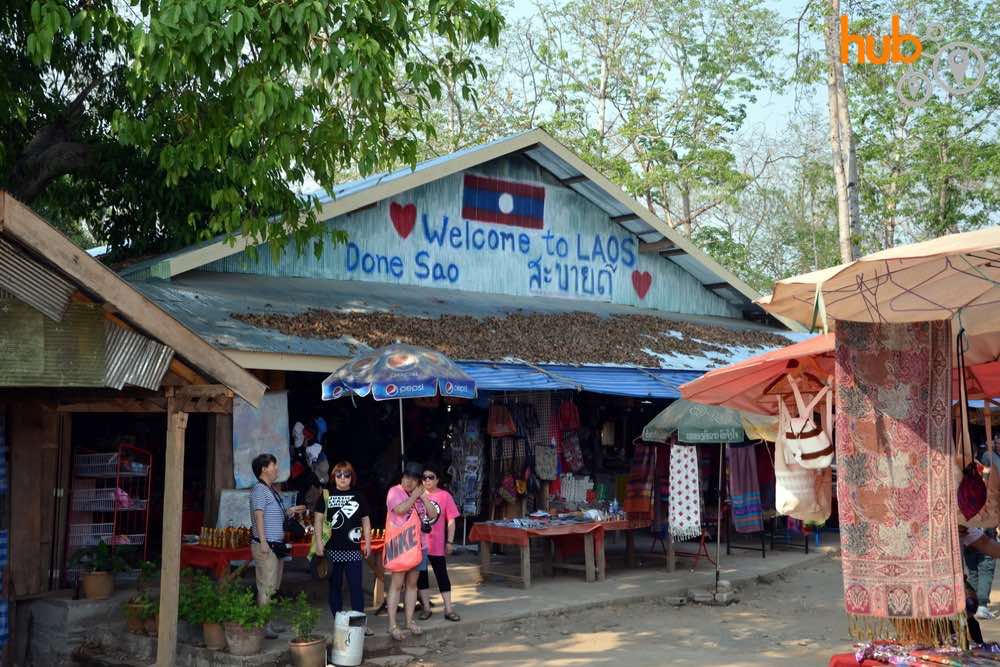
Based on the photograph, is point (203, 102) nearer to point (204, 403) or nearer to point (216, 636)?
point (204, 403)

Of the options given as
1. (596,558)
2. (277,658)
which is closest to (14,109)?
(277,658)

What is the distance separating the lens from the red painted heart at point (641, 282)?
58.3 feet

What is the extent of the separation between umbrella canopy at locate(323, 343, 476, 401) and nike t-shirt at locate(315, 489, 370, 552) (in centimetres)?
107

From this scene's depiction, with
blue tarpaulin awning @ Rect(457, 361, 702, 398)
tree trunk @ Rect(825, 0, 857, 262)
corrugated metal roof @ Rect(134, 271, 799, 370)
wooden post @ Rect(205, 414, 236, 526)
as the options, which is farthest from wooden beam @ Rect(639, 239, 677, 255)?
wooden post @ Rect(205, 414, 236, 526)

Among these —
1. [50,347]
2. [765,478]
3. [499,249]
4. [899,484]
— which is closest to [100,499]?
[50,347]

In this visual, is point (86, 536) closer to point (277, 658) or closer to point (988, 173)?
point (277, 658)

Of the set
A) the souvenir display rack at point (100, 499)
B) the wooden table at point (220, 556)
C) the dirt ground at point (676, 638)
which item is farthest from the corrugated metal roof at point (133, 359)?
the souvenir display rack at point (100, 499)

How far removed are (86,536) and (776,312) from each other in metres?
7.88

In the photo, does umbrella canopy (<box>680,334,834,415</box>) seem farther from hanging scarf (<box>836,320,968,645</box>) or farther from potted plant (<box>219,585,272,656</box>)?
potted plant (<box>219,585,272,656</box>)

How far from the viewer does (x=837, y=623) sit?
10.7 m

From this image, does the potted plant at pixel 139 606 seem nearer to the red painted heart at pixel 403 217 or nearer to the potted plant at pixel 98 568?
the potted plant at pixel 98 568

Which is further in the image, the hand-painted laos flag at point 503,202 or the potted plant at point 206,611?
the hand-painted laos flag at point 503,202

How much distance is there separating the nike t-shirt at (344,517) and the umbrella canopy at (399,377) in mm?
1073

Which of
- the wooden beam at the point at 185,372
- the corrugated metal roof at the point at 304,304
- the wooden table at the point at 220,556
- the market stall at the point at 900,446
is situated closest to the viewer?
the market stall at the point at 900,446
